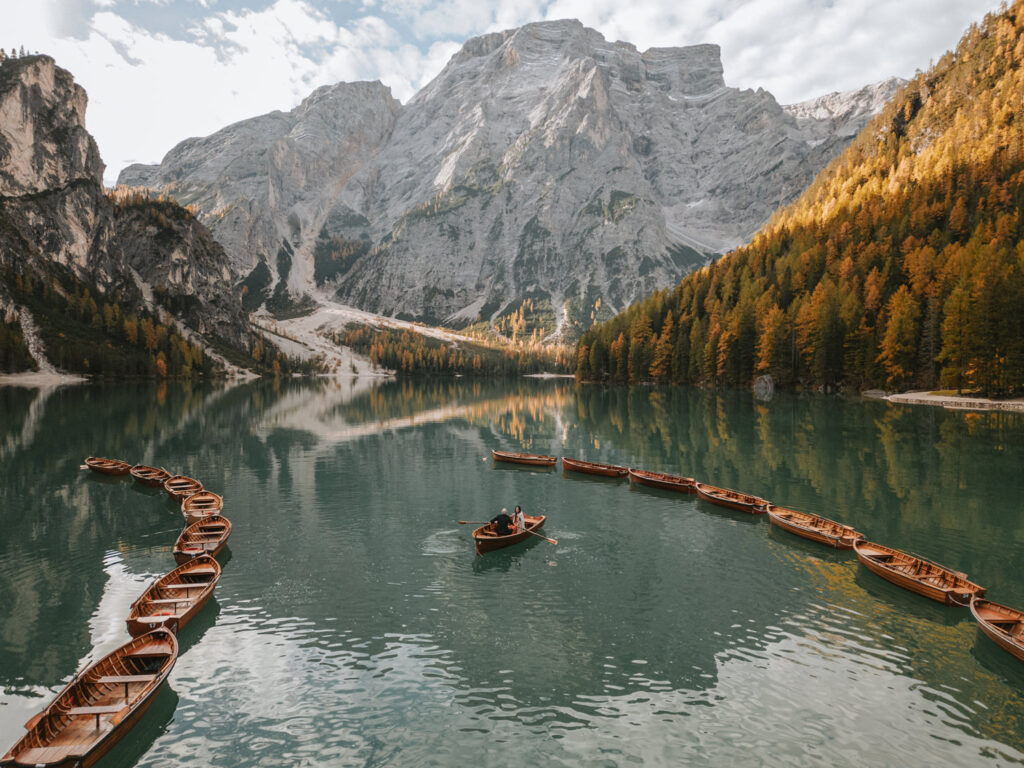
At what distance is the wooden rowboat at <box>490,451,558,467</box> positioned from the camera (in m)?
55.6

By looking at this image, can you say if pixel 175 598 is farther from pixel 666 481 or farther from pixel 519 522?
pixel 666 481

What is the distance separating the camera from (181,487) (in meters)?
42.6

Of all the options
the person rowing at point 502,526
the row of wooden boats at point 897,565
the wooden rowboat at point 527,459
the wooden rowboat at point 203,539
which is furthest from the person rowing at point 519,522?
the wooden rowboat at point 527,459

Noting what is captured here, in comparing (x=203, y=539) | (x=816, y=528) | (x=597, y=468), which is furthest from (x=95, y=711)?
(x=597, y=468)

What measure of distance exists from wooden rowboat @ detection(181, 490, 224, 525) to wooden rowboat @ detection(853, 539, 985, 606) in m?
37.3

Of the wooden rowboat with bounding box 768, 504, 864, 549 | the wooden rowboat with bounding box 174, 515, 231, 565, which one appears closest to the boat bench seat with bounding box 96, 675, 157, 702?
the wooden rowboat with bounding box 174, 515, 231, 565

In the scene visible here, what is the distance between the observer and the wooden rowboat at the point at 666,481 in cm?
4347

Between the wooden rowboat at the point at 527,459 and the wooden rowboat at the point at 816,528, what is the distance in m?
24.6

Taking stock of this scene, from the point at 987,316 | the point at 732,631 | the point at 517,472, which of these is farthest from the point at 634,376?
the point at 732,631

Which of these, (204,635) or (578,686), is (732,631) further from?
(204,635)

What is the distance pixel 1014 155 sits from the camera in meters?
137

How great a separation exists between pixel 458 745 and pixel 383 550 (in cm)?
1672

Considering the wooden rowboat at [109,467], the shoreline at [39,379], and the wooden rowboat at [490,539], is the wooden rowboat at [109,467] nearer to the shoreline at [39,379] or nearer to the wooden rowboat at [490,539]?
the wooden rowboat at [490,539]

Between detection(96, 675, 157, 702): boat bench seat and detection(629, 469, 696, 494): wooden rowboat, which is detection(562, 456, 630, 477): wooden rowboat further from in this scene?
detection(96, 675, 157, 702): boat bench seat
